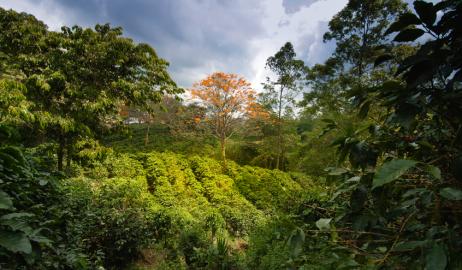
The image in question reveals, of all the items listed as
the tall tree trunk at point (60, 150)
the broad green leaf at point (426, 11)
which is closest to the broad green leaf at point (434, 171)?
the broad green leaf at point (426, 11)

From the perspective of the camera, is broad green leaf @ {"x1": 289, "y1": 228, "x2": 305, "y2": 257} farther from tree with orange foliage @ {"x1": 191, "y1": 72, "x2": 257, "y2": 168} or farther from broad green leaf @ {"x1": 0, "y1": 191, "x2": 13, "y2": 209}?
tree with orange foliage @ {"x1": 191, "y1": 72, "x2": 257, "y2": 168}

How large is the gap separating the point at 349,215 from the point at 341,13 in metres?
10.8

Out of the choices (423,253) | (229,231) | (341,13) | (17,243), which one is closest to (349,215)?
(423,253)

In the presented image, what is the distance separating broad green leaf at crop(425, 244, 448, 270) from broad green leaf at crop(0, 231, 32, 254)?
84 centimetres

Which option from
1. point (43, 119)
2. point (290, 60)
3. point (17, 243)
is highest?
point (290, 60)

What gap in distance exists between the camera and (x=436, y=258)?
22.5 inches

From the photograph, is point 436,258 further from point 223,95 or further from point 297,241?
point 223,95

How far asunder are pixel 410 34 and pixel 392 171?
1.41 ft

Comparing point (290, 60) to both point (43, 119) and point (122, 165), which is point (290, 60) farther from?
point (43, 119)

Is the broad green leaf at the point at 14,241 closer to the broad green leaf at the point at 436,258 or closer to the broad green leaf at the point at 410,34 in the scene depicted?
the broad green leaf at the point at 436,258

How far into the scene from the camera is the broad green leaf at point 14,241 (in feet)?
2.10

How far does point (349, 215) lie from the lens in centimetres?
95

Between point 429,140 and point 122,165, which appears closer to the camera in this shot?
point 429,140

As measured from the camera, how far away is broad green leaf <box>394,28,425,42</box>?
747 mm
